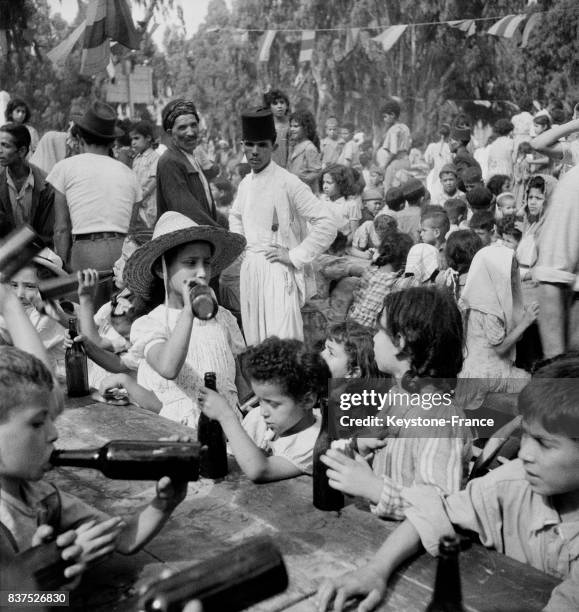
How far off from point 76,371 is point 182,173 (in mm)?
2136

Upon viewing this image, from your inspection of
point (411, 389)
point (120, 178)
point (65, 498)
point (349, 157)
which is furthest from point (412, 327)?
point (349, 157)

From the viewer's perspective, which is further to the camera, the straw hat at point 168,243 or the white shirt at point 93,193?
the white shirt at point 93,193

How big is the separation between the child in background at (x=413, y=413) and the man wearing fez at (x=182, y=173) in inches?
96.3

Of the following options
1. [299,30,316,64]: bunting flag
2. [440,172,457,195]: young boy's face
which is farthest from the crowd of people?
[299,30,316,64]: bunting flag

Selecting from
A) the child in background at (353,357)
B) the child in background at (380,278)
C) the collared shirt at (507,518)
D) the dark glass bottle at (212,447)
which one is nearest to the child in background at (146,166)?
the child in background at (380,278)

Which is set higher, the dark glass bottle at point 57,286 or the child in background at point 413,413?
the dark glass bottle at point 57,286

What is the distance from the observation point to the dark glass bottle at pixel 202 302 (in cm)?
311

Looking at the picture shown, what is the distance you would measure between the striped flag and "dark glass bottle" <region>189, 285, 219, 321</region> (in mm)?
7214

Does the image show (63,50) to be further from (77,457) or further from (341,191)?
(77,457)

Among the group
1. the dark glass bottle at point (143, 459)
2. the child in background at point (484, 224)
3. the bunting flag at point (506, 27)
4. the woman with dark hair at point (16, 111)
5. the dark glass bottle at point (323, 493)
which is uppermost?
the bunting flag at point (506, 27)

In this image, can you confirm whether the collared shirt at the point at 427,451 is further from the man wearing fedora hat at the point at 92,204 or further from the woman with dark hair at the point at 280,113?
the woman with dark hair at the point at 280,113

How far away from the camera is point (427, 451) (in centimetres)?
226

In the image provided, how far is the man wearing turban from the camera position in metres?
5.04
